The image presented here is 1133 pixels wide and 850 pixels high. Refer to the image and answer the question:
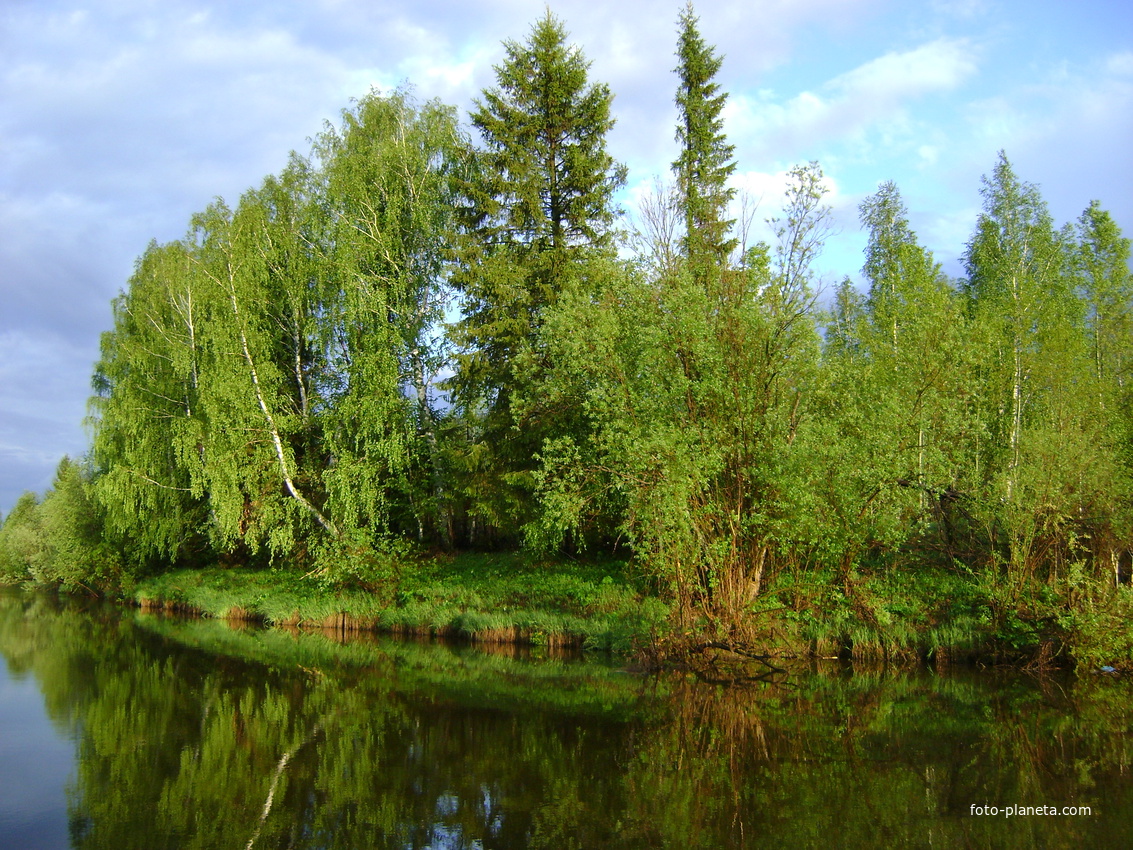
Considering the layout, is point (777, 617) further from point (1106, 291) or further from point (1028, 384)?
point (1106, 291)

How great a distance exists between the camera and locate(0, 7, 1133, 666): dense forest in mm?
14922

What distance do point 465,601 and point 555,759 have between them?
1109cm

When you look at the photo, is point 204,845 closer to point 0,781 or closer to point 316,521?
point 0,781

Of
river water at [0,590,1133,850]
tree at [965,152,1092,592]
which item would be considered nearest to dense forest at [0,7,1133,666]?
tree at [965,152,1092,592]

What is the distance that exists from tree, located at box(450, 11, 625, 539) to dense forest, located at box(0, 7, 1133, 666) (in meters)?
0.11

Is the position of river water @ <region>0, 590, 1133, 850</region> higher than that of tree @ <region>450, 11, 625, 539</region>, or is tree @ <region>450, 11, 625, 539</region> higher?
tree @ <region>450, 11, 625, 539</region>

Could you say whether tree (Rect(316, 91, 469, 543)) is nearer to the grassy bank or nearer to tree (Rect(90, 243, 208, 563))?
the grassy bank

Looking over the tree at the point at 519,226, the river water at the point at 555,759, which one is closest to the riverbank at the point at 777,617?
the river water at the point at 555,759

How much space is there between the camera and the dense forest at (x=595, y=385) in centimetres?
1492

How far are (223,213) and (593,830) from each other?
2563 cm

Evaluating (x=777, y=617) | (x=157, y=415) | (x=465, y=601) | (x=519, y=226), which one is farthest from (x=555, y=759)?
(x=157, y=415)

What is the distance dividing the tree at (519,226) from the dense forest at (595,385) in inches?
4.1

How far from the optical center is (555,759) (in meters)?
10.2

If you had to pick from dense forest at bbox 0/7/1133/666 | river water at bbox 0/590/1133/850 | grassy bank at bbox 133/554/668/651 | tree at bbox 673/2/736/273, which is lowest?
river water at bbox 0/590/1133/850
